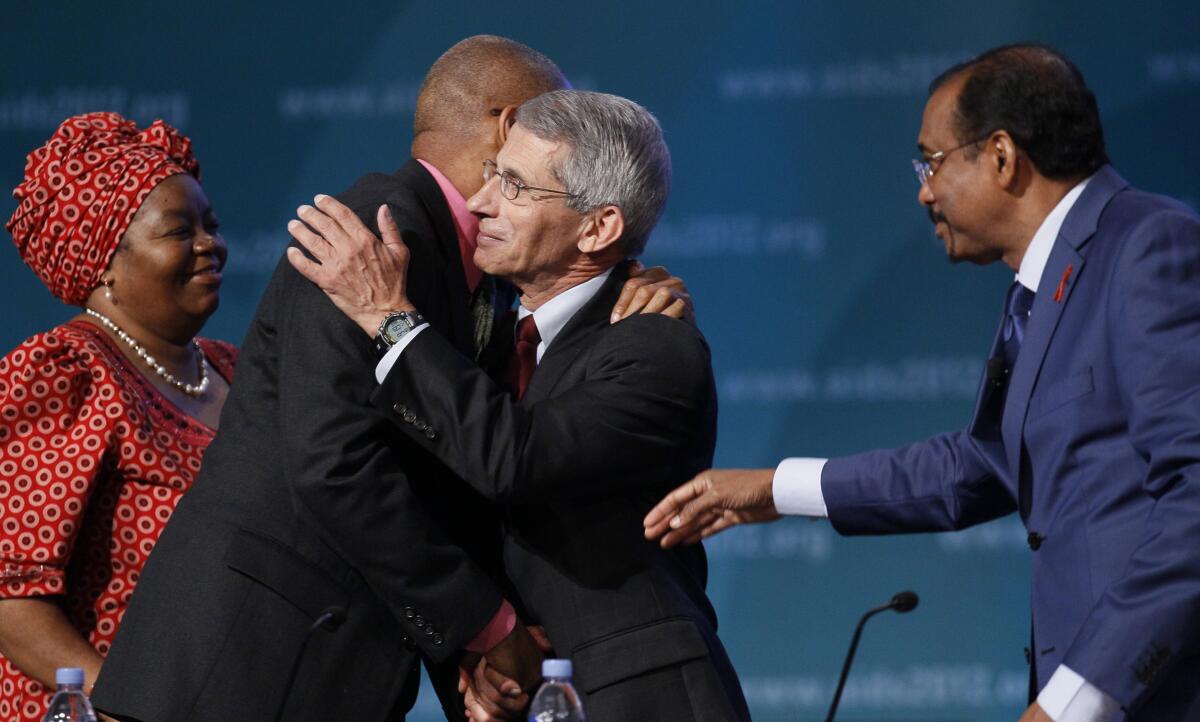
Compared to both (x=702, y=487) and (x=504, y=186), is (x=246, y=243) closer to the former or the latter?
(x=504, y=186)

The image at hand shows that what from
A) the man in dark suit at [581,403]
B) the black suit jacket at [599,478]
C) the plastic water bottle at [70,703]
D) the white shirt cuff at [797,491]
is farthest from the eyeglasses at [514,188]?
the plastic water bottle at [70,703]

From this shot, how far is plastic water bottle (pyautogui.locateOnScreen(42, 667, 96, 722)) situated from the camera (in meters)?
2.17

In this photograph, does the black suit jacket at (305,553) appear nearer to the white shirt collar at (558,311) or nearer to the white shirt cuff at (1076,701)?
the white shirt collar at (558,311)

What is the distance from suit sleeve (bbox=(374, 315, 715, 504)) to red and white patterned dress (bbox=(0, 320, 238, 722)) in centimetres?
99

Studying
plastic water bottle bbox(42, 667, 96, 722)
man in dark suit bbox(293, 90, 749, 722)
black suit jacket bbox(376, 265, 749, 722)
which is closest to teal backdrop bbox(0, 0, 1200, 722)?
man in dark suit bbox(293, 90, 749, 722)

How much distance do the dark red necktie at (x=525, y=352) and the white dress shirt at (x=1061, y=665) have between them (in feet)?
1.69

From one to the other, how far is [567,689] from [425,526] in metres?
0.35

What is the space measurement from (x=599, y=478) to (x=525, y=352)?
38cm

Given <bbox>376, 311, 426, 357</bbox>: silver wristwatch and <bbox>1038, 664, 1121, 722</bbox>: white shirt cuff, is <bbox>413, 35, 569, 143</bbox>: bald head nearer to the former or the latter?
<bbox>376, 311, 426, 357</bbox>: silver wristwatch

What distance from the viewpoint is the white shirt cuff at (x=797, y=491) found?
2.85m

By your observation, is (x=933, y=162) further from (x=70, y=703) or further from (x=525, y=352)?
(x=70, y=703)

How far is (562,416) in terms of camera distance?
2453mm

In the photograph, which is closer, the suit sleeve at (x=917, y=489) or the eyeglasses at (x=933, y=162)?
Result: the eyeglasses at (x=933, y=162)

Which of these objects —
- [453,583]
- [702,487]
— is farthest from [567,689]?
[702,487]
